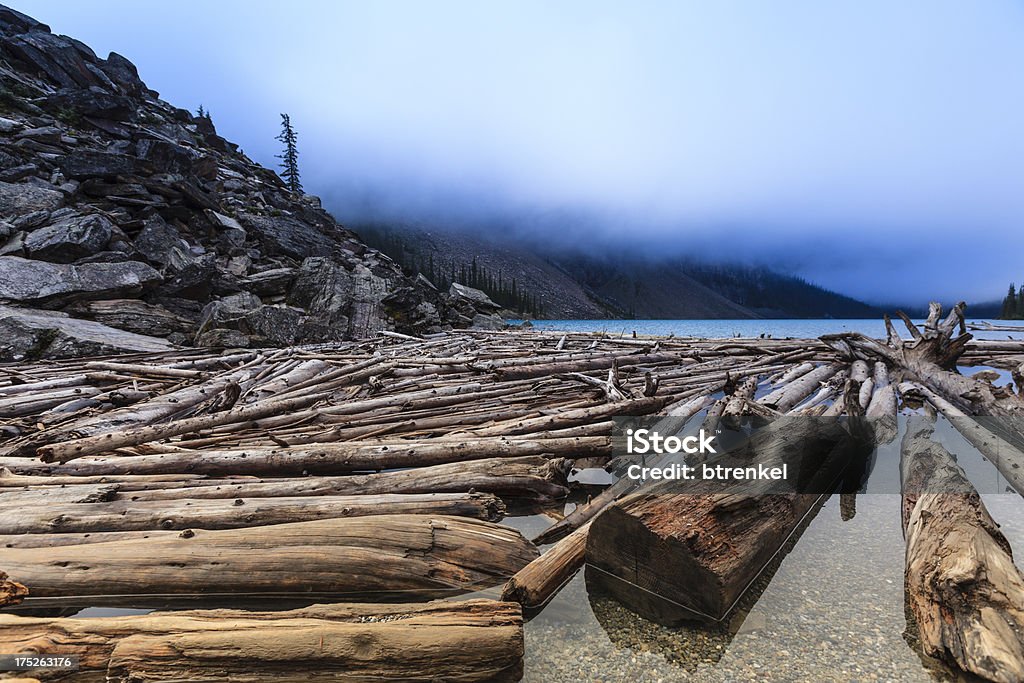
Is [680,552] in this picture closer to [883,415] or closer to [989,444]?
[989,444]

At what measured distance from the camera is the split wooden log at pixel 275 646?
227 centimetres

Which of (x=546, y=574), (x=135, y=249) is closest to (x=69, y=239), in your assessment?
(x=135, y=249)

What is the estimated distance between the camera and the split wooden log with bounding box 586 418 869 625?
2947mm

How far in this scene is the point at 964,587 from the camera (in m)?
2.58

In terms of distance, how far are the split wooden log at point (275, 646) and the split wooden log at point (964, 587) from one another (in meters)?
2.29

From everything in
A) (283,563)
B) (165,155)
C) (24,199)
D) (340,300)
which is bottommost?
(283,563)

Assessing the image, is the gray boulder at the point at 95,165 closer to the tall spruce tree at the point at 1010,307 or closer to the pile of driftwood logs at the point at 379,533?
the pile of driftwood logs at the point at 379,533

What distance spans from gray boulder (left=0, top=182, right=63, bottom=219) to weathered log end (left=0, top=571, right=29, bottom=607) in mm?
24623

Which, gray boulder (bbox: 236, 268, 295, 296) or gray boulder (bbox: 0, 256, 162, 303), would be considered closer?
gray boulder (bbox: 0, 256, 162, 303)

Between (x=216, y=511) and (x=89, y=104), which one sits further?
(x=89, y=104)

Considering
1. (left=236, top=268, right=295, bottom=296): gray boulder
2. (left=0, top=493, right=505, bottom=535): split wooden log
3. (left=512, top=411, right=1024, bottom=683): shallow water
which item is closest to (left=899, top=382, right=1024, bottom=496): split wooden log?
(left=512, top=411, right=1024, bottom=683): shallow water

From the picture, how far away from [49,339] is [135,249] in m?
8.37

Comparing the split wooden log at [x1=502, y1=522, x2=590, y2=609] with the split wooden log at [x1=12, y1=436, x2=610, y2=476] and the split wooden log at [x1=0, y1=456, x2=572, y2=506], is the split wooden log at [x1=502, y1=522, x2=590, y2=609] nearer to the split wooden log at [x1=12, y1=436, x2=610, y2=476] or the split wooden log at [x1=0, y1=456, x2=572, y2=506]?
the split wooden log at [x1=0, y1=456, x2=572, y2=506]

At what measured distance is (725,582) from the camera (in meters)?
2.88
